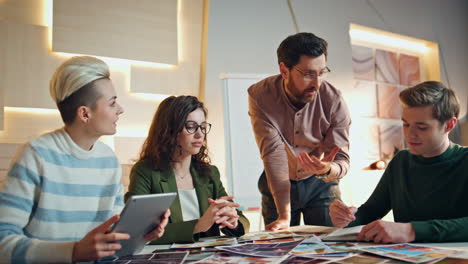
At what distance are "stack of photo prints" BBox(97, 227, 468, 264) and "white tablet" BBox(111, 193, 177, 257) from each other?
0.14ft

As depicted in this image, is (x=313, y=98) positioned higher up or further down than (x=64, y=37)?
further down

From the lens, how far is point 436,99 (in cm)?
149

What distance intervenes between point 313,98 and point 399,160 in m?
0.55

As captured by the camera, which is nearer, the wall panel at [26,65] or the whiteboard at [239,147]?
the wall panel at [26,65]

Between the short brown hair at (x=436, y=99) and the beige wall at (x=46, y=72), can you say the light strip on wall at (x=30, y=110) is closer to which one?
the beige wall at (x=46, y=72)

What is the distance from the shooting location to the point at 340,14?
4.29 m

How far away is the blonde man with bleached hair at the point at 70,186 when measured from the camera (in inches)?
41.3

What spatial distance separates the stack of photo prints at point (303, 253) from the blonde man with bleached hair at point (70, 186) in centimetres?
12

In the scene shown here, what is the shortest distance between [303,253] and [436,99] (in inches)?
29.6

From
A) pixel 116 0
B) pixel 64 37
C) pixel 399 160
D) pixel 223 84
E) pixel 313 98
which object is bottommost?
pixel 399 160

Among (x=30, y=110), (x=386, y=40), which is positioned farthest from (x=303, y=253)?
(x=386, y=40)

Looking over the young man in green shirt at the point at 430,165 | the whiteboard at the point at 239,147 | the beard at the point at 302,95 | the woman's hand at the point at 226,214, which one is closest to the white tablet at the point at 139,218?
the woman's hand at the point at 226,214

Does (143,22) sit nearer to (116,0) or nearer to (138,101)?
(116,0)

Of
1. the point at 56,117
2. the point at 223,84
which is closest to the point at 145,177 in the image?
the point at 56,117
